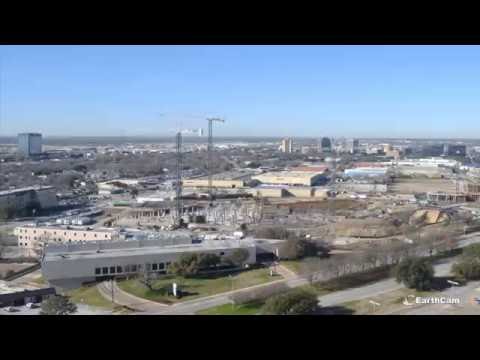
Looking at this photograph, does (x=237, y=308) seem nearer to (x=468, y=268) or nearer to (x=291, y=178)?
(x=468, y=268)

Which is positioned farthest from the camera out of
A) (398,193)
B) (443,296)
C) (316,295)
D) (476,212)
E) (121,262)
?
(398,193)

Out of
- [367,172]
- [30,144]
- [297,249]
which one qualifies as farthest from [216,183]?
[297,249]

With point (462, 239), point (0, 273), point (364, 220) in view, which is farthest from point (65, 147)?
point (462, 239)

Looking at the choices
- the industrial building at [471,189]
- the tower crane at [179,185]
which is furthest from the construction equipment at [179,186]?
the industrial building at [471,189]

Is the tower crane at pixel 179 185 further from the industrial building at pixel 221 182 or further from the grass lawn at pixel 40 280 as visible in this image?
the grass lawn at pixel 40 280

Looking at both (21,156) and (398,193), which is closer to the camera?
(21,156)
